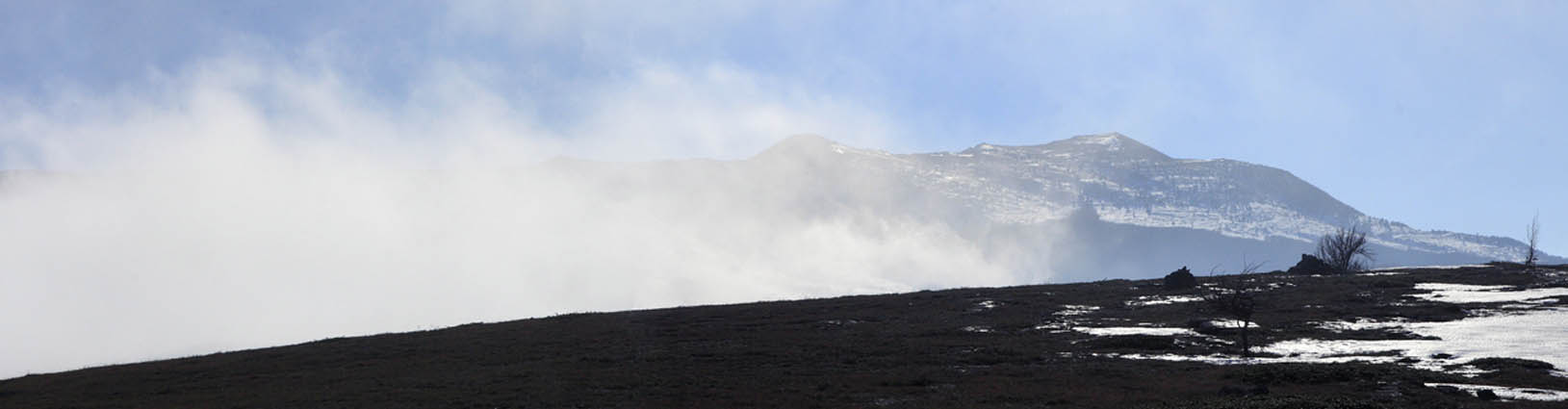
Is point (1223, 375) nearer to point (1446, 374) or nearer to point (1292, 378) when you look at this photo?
point (1292, 378)

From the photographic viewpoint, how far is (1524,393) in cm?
4384

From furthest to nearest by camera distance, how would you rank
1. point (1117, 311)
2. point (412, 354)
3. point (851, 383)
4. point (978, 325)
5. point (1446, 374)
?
point (1117, 311), point (978, 325), point (412, 354), point (851, 383), point (1446, 374)

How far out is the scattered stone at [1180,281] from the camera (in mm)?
102125

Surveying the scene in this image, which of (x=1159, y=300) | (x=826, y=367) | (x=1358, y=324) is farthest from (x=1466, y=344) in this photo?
(x=826, y=367)

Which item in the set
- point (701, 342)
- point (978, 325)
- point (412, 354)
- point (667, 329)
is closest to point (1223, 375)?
point (978, 325)

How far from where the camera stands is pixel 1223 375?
170ft

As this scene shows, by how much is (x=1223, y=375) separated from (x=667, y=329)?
146ft

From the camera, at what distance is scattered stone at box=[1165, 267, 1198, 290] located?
102 m

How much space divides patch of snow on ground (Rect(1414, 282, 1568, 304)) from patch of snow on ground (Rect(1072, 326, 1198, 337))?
25.8 metres

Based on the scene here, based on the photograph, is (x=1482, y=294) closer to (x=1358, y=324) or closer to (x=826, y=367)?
(x=1358, y=324)

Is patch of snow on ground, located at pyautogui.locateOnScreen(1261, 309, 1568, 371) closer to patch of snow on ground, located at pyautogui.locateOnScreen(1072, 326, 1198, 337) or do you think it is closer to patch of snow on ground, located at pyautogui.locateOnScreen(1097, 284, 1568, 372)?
patch of snow on ground, located at pyautogui.locateOnScreen(1097, 284, 1568, 372)

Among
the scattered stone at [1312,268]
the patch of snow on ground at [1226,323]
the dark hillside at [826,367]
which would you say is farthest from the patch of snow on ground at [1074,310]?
the scattered stone at [1312,268]

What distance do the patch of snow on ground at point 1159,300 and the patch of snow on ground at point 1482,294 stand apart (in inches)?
683

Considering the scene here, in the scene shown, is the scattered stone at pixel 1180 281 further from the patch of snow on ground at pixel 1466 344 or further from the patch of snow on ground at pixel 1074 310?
the patch of snow on ground at pixel 1466 344
